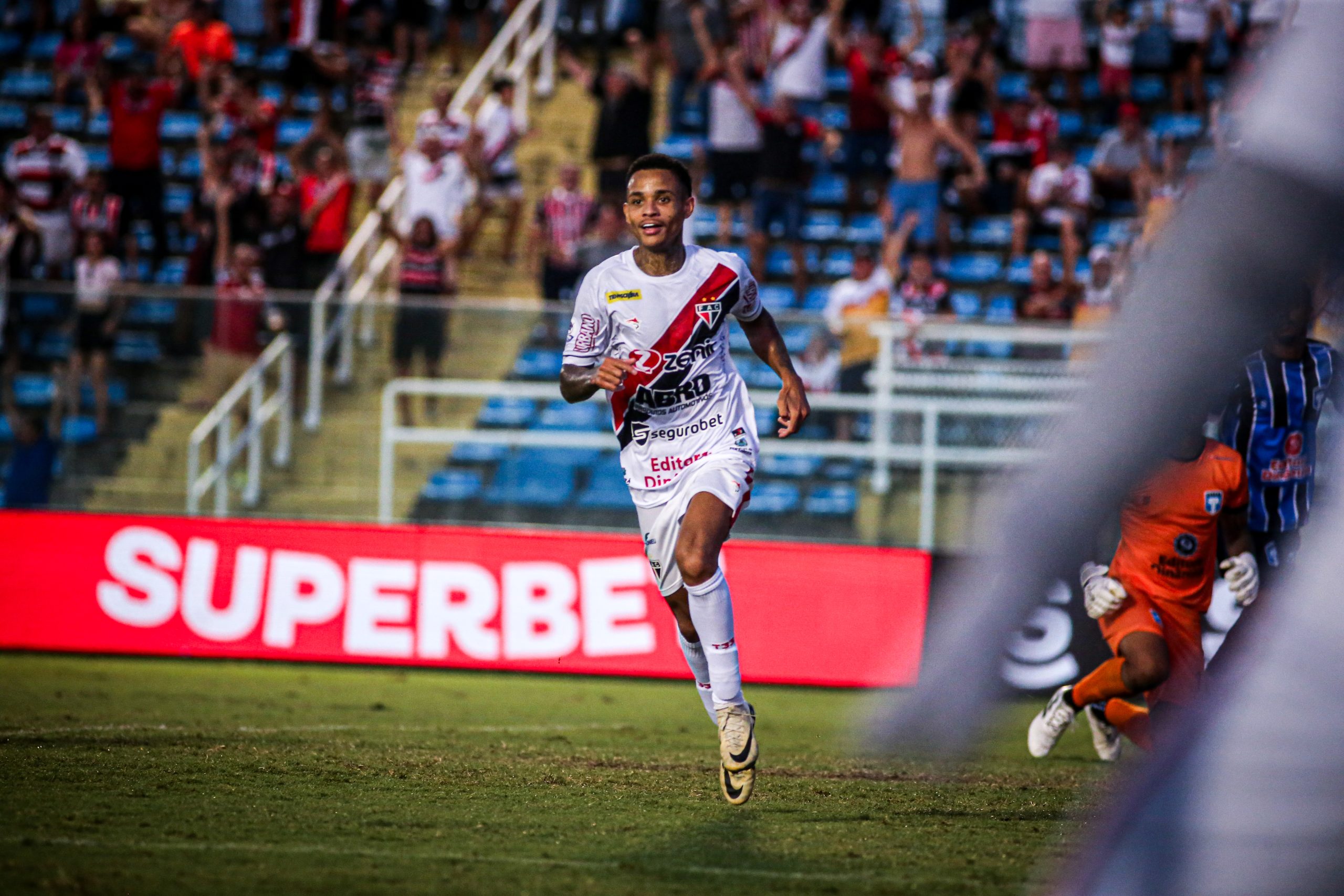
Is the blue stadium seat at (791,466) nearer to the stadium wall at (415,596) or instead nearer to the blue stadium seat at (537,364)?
the stadium wall at (415,596)

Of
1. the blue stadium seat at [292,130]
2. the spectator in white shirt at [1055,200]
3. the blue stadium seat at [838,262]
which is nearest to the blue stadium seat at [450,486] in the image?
the blue stadium seat at [838,262]

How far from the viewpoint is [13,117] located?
2023 centimetres

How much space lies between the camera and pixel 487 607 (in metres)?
11.5

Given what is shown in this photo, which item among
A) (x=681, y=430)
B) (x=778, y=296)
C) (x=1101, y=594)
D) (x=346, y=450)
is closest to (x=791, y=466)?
(x=346, y=450)

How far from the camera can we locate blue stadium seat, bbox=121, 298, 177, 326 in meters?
12.2

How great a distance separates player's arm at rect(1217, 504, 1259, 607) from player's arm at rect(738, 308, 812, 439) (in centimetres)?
217

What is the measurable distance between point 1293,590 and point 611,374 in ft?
13.7

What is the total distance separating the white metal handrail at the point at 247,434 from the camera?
39.5ft

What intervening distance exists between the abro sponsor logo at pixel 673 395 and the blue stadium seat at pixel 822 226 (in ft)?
36.2

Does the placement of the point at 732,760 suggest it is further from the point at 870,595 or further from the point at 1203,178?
the point at 870,595

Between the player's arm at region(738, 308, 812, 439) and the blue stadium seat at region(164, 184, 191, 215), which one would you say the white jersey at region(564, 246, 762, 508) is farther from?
the blue stadium seat at region(164, 184, 191, 215)

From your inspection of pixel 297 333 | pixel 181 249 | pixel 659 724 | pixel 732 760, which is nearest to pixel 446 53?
pixel 181 249

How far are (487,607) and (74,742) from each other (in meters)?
4.54

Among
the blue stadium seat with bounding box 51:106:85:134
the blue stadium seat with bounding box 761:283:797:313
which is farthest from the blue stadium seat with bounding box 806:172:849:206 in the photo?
the blue stadium seat with bounding box 51:106:85:134
